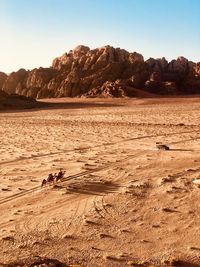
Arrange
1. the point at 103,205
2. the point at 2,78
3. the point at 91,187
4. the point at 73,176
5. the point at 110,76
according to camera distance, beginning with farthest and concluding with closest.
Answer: the point at 2,78
the point at 110,76
the point at 73,176
the point at 91,187
the point at 103,205

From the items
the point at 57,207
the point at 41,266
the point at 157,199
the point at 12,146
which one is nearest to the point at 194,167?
the point at 157,199

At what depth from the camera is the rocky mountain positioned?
51.8 meters

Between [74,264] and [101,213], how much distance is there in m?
1.89

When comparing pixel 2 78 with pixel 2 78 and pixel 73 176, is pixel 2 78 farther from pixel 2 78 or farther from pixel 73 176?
pixel 73 176

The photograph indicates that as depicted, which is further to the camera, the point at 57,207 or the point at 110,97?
the point at 110,97

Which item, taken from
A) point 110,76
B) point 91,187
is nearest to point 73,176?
point 91,187

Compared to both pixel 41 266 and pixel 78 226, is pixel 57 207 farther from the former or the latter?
pixel 41 266

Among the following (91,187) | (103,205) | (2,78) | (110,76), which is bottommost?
(103,205)

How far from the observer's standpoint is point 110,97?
48344mm

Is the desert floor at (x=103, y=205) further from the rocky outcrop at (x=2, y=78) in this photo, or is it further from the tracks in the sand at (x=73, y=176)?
the rocky outcrop at (x=2, y=78)

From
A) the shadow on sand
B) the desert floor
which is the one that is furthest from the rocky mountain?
the shadow on sand

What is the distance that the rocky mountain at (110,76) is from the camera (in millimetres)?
51781

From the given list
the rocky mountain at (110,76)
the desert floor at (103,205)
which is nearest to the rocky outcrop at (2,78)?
the rocky mountain at (110,76)

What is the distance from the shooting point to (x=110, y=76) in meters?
54.8
